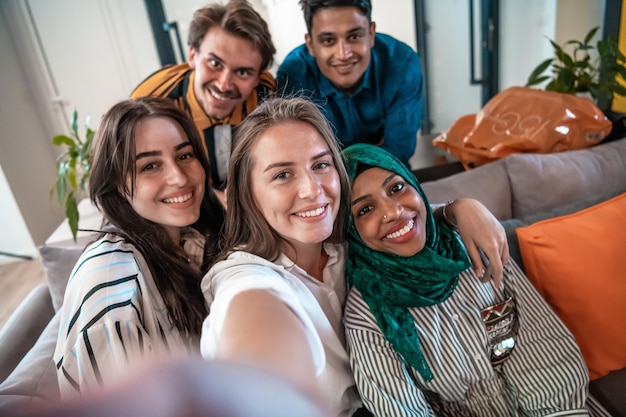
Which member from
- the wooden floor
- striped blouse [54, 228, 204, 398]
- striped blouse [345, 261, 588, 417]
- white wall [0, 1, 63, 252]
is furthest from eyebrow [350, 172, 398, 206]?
white wall [0, 1, 63, 252]

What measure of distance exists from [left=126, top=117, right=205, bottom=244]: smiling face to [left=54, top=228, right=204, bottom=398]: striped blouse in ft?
0.39

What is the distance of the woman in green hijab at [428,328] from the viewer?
916mm

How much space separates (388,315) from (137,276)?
1.91 ft

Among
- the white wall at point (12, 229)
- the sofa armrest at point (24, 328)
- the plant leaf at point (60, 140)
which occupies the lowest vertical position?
the white wall at point (12, 229)

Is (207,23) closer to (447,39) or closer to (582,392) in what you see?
(582,392)

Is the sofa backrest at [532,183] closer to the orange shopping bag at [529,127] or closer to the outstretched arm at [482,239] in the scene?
the orange shopping bag at [529,127]

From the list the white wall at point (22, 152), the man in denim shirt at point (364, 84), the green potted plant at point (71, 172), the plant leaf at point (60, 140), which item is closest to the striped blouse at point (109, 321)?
the man in denim shirt at point (364, 84)

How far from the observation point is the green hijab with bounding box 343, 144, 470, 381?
0.91 metres

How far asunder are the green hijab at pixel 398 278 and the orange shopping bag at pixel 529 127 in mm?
1002

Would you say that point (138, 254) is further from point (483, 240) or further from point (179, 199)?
point (483, 240)

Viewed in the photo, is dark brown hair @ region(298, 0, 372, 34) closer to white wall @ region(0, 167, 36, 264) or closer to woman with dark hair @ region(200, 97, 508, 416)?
woman with dark hair @ region(200, 97, 508, 416)

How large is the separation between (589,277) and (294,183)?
97 centimetres

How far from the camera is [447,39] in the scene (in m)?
3.37

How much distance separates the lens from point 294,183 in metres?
0.84
